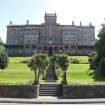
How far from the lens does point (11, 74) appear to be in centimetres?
5334

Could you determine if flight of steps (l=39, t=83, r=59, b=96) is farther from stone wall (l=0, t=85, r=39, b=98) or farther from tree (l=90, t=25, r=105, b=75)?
tree (l=90, t=25, r=105, b=75)

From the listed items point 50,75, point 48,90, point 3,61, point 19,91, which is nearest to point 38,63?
point 48,90

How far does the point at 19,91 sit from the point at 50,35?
12613 centimetres

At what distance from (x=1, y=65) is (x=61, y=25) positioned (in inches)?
3648

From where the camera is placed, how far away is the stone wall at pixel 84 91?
31.8 metres

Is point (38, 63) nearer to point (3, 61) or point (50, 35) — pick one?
point (3, 61)

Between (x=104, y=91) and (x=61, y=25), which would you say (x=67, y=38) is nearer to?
(x=61, y=25)

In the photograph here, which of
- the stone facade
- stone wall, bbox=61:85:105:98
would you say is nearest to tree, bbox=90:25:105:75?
stone wall, bbox=61:85:105:98

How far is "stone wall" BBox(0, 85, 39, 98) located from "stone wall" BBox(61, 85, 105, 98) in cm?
267

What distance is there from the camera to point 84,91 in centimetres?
3191

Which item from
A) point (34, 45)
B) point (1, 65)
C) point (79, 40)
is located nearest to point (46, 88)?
point (1, 65)

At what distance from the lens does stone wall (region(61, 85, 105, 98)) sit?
104 ft

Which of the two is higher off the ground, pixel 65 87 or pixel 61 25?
pixel 61 25

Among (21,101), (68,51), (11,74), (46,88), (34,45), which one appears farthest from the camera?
(34,45)
